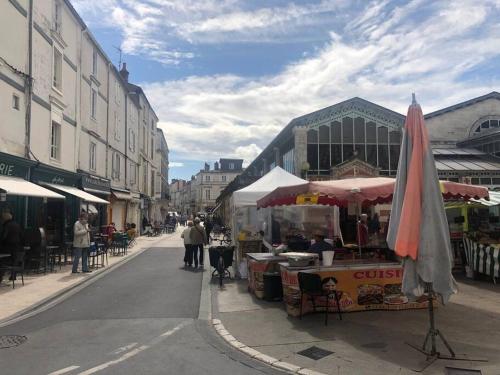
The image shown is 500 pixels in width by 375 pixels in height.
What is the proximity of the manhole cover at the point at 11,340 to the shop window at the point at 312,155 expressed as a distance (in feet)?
70.1

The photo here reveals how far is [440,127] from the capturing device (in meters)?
31.4

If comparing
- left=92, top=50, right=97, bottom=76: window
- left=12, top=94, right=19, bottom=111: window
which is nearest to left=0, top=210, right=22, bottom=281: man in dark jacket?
left=12, top=94, right=19, bottom=111: window

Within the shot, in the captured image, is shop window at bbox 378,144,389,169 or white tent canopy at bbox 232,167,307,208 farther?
shop window at bbox 378,144,389,169

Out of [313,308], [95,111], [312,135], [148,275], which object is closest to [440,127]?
[312,135]

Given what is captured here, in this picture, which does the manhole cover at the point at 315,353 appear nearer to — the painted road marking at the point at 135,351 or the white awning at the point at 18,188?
the painted road marking at the point at 135,351

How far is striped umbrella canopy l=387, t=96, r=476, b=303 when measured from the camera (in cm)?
594

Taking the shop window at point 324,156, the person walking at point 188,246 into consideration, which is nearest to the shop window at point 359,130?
the shop window at point 324,156

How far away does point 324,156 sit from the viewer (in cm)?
2703

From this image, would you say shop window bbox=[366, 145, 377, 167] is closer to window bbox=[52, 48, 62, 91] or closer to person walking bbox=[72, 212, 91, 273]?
window bbox=[52, 48, 62, 91]

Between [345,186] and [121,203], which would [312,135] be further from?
[345,186]

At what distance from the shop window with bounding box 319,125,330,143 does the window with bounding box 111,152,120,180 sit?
12879 mm

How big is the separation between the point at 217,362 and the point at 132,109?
31910 mm

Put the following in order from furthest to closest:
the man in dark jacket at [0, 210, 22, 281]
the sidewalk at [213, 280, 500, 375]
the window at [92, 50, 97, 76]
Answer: the window at [92, 50, 97, 76] → the man in dark jacket at [0, 210, 22, 281] → the sidewalk at [213, 280, 500, 375]

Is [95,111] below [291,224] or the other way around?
the other way around
